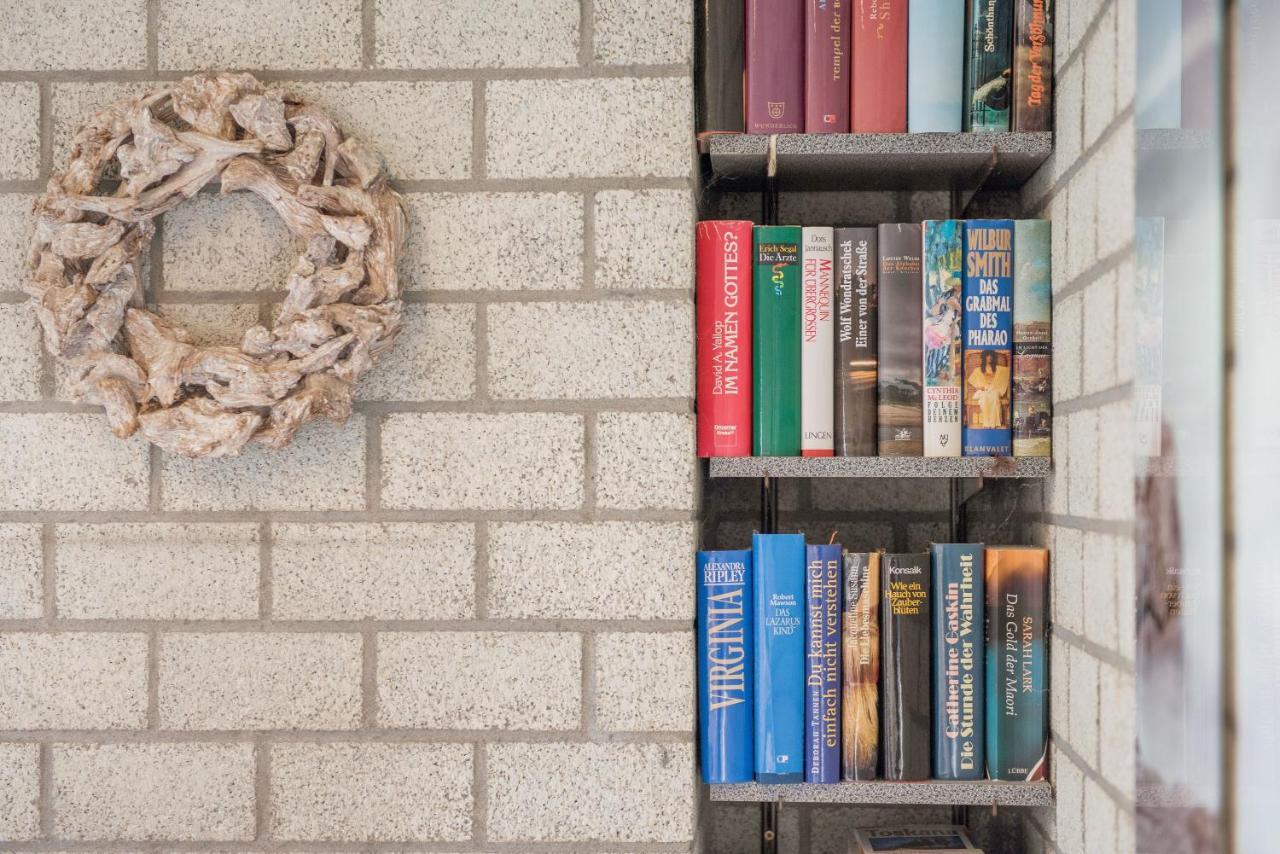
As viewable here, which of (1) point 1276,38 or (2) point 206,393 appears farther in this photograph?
(2) point 206,393

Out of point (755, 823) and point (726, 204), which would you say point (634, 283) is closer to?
point (726, 204)

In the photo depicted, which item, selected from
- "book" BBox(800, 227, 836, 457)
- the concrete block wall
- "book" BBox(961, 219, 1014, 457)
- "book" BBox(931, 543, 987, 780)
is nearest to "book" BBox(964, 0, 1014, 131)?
"book" BBox(961, 219, 1014, 457)

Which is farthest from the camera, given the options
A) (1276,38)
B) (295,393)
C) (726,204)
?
(726,204)

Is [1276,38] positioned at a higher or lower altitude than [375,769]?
higher

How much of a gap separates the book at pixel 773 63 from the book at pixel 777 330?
14 cm

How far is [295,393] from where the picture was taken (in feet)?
3.61

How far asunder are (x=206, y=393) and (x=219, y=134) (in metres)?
0.30

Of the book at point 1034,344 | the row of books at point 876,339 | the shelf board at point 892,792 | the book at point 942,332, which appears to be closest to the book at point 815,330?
the row of books at point 876,339

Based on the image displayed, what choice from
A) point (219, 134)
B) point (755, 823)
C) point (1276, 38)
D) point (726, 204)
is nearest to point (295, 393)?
point (219, 134)

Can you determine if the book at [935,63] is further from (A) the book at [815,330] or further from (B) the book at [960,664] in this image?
(B) the book at [960,664]

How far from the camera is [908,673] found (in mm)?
1168

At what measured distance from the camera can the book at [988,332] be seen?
117 cm

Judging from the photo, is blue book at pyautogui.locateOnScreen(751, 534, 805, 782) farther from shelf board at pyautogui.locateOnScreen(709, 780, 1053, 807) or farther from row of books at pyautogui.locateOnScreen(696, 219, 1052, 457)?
row of books at pyautogui.locateOnScreen(696, 219, 1052, 457)

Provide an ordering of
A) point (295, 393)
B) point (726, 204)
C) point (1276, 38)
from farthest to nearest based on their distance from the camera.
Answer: point (726, 204), point (295, 393), point (1276, 38)
